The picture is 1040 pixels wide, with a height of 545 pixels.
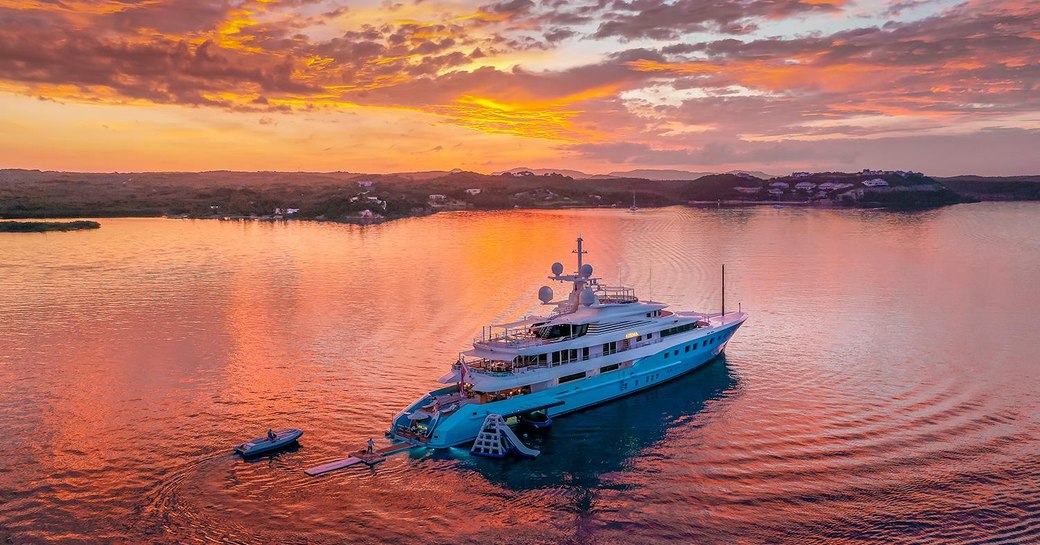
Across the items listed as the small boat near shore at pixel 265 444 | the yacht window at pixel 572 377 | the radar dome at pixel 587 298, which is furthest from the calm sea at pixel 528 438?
the radar dome at pixel 587 298

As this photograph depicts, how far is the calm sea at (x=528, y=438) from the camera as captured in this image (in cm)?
2536

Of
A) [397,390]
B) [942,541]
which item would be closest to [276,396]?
[397,390]

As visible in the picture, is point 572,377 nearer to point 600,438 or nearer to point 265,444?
point 600,438

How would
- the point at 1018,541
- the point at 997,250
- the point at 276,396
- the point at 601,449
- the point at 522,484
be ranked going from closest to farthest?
the point at 1018,541, the point at 522,484, the point at 601,449, the point at 276,396, the point at 997,250

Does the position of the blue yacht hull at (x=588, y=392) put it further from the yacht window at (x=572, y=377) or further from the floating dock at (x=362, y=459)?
the floating dock at (x=362, y=459)

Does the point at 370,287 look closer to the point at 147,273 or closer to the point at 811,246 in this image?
the point at 147,273

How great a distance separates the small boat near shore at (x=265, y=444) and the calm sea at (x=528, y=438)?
2.49 ft

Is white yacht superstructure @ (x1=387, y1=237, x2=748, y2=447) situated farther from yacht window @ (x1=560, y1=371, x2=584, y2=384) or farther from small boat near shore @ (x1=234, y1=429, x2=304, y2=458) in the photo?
small boat near shore @ (x1=234, y1=429, x2=304, y2=458)

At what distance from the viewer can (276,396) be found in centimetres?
3841

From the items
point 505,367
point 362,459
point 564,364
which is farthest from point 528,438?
point 362,459

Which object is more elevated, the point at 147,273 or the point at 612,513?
the point at 147,273

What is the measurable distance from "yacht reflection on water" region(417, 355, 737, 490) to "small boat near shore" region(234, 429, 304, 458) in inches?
247

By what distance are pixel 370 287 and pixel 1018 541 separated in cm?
6008

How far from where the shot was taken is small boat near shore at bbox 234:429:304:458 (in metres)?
29.9
